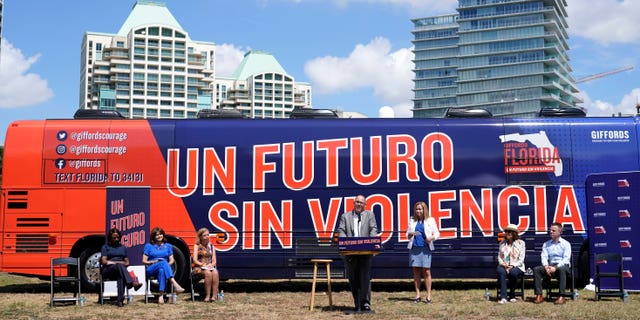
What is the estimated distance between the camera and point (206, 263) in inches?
516

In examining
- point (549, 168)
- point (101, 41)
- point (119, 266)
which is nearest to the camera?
point (119, 266)

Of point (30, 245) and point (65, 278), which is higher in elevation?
point (30, 245)

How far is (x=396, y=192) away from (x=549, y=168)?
3083 mm

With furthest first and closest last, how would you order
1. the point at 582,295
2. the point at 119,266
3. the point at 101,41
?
the point at 101,41 < the point at 582,295 < the point at 119,266

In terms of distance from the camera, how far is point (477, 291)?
47.7ft

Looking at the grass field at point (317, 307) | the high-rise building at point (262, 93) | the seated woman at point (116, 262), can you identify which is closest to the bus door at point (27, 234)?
the grass field at point (317, 307)

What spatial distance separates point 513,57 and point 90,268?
15153cm

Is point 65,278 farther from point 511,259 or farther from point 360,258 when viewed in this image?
point 511,259

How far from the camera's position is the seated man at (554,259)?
12891 millimetres

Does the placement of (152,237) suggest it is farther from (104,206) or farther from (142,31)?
(142,31)

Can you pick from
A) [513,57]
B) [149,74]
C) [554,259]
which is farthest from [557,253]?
[513,57]

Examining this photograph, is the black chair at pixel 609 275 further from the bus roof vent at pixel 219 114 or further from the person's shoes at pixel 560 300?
the bus roof vent at pixel 219 114

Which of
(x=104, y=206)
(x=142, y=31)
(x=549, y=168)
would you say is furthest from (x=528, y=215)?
(x=142, y=31)

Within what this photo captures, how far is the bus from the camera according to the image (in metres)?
14.3
